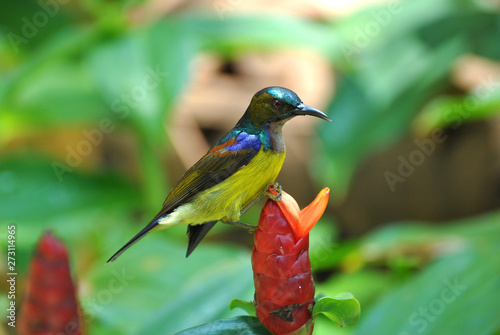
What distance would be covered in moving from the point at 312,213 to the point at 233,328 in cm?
15

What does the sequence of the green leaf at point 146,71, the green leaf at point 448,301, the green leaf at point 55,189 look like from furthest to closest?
the green leaf at point 55,189 → the green leaf at point 146,71 → the green leaf at point 448,301

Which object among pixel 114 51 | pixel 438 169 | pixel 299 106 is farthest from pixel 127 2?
pixel 438 169

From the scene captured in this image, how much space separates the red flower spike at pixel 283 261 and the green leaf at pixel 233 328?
29 mm

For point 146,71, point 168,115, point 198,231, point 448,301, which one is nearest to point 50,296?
point 198,231

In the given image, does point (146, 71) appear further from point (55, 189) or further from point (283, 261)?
point (283, 261)

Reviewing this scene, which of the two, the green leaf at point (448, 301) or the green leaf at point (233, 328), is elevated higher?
the green leaf at point (233, 328)

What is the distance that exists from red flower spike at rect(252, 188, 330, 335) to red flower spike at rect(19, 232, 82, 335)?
208 mm

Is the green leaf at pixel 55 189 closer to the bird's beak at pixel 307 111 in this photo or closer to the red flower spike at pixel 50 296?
the red flower spike at pixel 50 296

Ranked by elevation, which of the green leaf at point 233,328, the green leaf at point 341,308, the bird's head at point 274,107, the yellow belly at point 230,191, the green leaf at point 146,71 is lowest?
the green leaf at point 341,308

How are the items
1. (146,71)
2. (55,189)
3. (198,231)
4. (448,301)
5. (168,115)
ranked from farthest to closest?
(55,189), (146,71), (168,115), (448,301), (198,231)

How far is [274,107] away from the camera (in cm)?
66

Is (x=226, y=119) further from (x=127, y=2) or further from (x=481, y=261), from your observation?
(x=481, y=261)

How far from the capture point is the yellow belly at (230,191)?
0.68 m

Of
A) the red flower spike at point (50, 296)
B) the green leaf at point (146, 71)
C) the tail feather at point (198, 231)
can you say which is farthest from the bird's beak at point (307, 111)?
the green leaf at point (146, 71)
